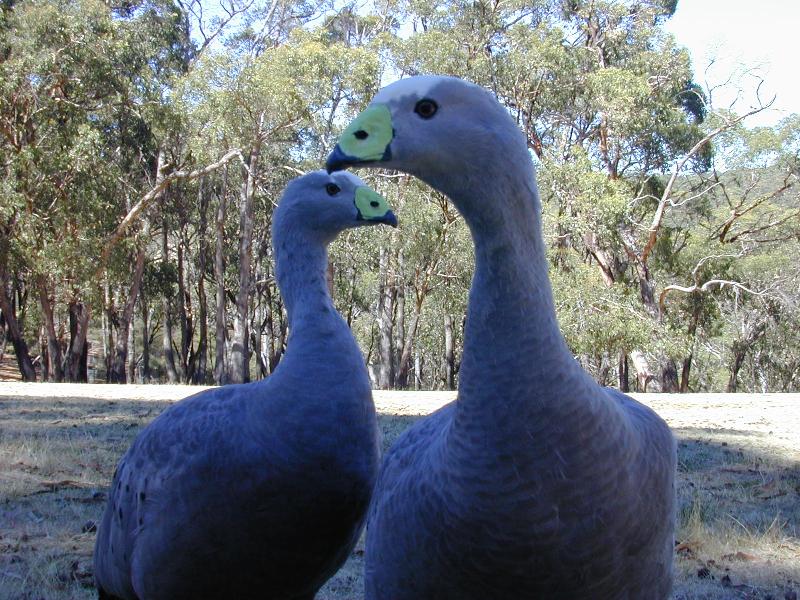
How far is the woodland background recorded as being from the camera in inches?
910

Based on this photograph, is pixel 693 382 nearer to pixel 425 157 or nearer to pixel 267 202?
pixel 267 202

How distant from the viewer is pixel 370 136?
1916 mm

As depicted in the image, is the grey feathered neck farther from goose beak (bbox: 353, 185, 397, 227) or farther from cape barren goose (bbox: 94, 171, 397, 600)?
goose beak (bbox: 353, 185, 397, 227)

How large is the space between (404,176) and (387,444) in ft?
54.5

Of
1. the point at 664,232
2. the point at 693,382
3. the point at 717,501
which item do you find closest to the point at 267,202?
the point at 664,232

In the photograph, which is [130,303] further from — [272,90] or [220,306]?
[272,90]

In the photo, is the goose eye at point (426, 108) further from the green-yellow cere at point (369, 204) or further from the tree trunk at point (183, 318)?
the tree trunk at point (183, 318)

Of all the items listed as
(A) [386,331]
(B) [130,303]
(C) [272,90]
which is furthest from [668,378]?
(B) [130,303]

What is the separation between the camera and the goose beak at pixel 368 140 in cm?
191

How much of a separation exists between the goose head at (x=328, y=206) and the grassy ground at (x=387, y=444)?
6.15 ft

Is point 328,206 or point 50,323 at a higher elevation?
point 50,323

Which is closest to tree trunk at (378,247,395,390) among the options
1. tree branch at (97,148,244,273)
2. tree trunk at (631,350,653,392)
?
tree branch at (97,148,244,273)

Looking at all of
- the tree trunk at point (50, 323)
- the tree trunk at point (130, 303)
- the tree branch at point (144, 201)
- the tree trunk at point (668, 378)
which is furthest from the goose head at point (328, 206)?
the tree trunk at point (130, 303)

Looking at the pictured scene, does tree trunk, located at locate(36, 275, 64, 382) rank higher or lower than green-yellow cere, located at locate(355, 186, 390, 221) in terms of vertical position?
higher
